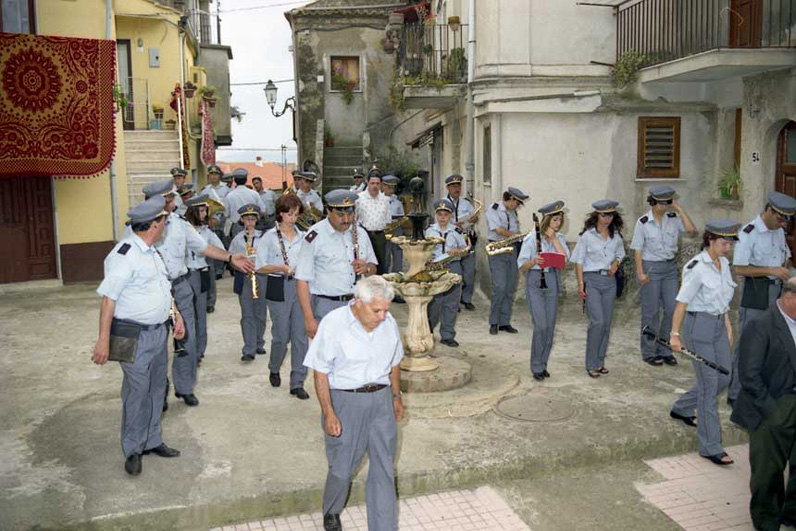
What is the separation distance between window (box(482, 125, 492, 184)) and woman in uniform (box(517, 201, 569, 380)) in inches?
181

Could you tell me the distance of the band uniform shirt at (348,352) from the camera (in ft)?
15.7

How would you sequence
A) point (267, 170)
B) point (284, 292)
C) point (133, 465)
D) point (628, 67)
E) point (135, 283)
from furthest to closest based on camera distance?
1. point (267, 170)
2. point (628, 67)
3. point (284, 292)
4. point (133, 465)
5. point (135, 283)

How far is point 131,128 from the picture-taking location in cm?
2175

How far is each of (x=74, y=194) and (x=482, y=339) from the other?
9.00 m

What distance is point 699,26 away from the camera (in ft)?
38.2

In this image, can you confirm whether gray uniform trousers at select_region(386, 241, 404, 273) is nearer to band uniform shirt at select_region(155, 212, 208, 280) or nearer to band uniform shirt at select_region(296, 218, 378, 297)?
band uniform shirt at select_region(155, 212, 208, 280)

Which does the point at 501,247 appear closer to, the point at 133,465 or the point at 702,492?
the point at 702,492

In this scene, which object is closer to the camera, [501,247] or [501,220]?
[501,247]

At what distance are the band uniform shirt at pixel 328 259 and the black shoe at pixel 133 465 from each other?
2033 millimetres

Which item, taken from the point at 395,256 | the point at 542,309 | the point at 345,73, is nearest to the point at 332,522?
the point at 542,309

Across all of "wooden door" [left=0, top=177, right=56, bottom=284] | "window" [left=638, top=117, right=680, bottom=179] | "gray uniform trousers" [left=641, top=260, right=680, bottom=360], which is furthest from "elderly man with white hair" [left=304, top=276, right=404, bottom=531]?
"wooden door" [left=0, top=177, right=56, bottom=284]

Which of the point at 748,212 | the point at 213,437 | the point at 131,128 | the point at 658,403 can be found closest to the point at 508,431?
the point at 658,403

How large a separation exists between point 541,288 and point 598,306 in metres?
0.67

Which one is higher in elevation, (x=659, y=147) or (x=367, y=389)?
(x=659, y=147)
